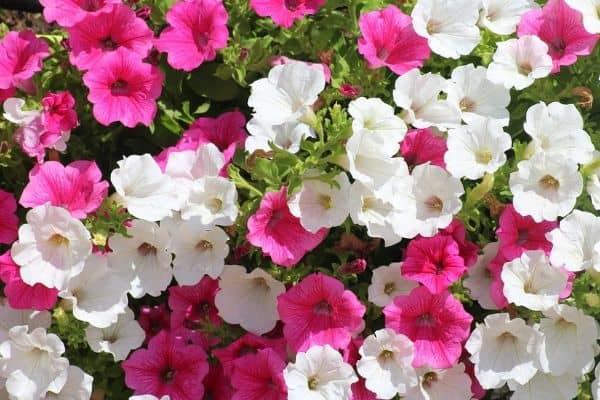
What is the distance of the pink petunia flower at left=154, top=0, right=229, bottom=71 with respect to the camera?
1.68 m

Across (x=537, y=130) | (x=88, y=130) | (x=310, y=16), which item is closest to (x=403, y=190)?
(x=537, y=130)

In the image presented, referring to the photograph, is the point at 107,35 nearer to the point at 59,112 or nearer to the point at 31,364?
the point at 59,112

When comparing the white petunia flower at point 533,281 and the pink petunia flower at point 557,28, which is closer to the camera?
the white petunia flower at point 533,281

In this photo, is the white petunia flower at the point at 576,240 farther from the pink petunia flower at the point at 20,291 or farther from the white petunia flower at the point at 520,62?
the pink petunia flower at the point at 20,291

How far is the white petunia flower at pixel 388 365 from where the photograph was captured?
5.07 ft

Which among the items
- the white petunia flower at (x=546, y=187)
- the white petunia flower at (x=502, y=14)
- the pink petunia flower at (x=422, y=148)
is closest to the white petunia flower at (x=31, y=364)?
the pink petunia flower at (x=422, y=148)

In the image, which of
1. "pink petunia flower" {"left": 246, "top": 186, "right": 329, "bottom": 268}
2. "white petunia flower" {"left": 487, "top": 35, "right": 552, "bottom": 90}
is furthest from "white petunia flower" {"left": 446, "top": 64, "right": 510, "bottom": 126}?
"pink petunia flower" {"left": 246, "top": 186, "right": 329, "bottom": 268}

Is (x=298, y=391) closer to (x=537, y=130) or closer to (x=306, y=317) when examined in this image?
(x=306, y=317)

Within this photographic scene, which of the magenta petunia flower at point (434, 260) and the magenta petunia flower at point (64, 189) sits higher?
the magenta petunia flower at point (64, 189)

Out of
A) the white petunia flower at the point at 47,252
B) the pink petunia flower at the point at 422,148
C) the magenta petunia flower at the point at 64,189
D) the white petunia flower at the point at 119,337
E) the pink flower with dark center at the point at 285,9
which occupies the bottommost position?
the white petunia flower at the point at 119,337

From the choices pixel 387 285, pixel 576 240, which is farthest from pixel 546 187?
pixel 387 285

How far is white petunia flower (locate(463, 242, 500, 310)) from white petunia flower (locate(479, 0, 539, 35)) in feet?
1.43

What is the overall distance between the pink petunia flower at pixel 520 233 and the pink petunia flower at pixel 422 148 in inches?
5.7

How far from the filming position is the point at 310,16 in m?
1.86
